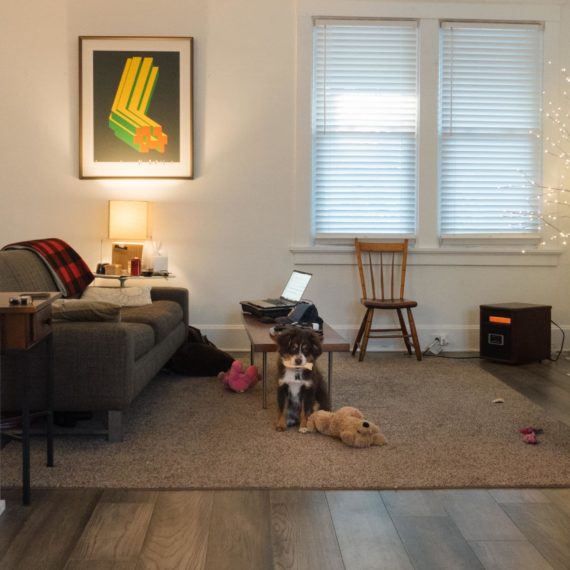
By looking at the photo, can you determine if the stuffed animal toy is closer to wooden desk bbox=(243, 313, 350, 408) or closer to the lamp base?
wooden desk bbox=(243, 313, 350, 408)

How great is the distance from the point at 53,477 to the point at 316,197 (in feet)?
11.0

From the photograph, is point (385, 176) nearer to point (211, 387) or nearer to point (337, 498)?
point (211, 387)

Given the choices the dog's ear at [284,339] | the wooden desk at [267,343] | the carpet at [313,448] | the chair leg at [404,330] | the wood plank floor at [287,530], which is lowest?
the wood plank floor at [287,530]

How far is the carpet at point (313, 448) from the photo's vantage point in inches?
105

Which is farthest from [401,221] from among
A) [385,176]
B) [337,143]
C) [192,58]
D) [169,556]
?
[169,556]

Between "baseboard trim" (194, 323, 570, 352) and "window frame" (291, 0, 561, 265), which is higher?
"window frame" (291, 0, 561, 265)

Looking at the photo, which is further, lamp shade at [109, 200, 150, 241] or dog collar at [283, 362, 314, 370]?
→ lamp shade at [109, 200, 150, 241]

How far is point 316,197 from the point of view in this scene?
219 inches

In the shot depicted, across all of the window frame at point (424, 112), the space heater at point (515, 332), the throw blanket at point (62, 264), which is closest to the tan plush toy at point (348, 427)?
the throw blanket at point (62, 264)

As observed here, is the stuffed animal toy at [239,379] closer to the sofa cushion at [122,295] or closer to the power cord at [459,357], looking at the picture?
the sofa cushion at [122,295]

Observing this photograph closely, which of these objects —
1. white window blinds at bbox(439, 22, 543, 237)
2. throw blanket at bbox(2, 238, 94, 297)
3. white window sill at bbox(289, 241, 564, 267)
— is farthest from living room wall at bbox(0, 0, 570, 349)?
throw blanket at bbox(2, 238, 94, 297)

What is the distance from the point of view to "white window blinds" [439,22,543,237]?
5547mm

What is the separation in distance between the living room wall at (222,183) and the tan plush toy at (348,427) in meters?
2.32

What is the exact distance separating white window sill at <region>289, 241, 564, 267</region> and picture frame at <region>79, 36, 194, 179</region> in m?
1.11
